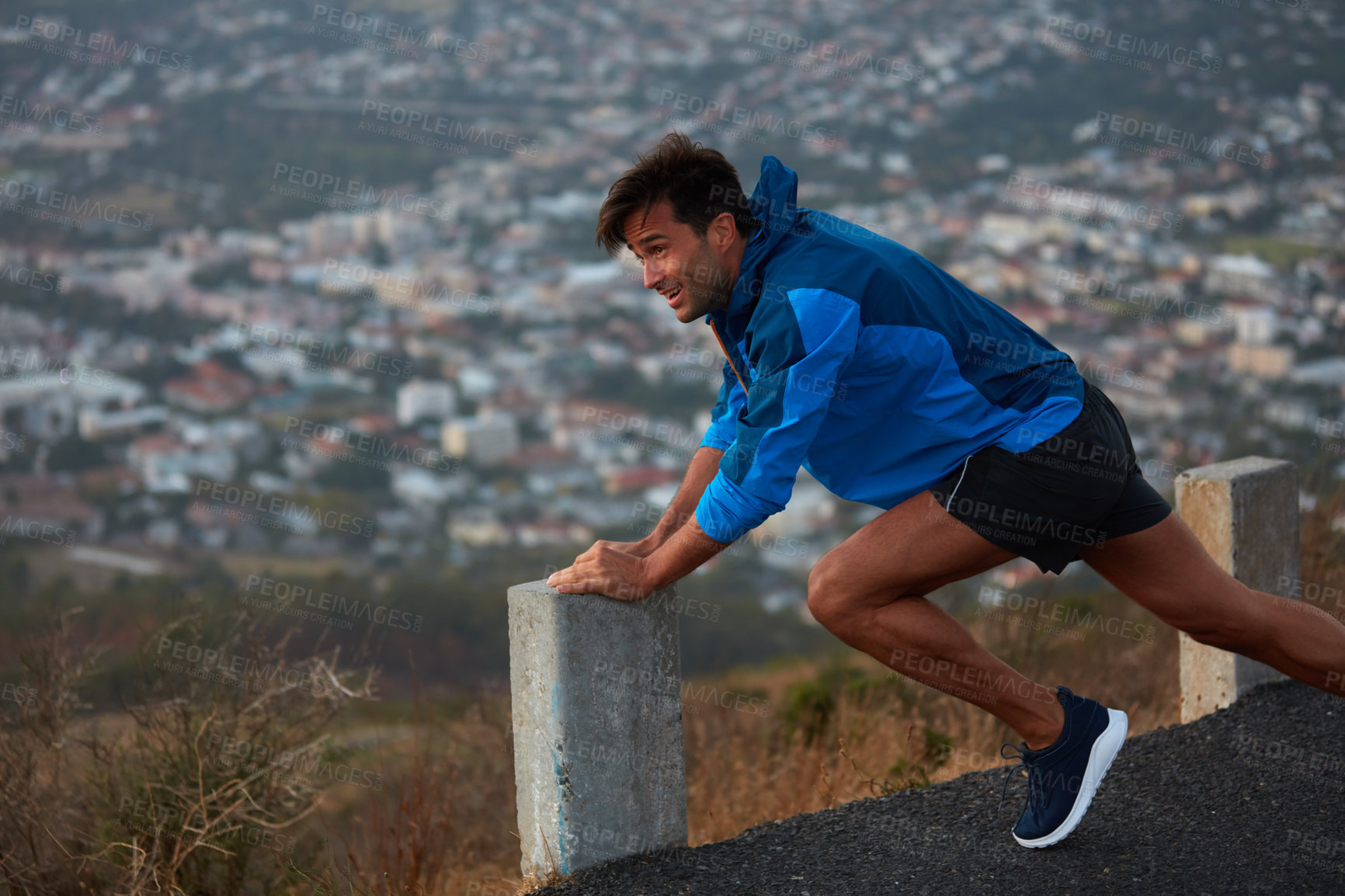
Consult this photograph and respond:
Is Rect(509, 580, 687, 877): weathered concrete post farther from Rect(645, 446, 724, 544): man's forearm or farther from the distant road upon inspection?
the distant road

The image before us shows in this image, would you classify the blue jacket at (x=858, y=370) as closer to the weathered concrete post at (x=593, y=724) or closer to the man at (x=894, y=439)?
the man at (x=894, y=439)

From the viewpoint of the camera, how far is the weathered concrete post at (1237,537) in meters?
3.80

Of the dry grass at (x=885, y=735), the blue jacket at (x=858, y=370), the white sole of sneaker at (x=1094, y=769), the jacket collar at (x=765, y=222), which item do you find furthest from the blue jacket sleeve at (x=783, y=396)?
the dry grass at (x=885, y=735)

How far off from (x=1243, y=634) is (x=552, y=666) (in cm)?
169

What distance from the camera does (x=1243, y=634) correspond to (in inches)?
108

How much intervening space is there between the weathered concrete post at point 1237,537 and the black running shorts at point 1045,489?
4.83 feet

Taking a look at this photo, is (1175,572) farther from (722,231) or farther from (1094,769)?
(722,231)

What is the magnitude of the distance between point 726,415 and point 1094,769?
4.18 ft

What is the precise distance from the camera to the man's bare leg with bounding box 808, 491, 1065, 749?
8.32 feet

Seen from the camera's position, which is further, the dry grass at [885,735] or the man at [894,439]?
the dry grass at [885,735]

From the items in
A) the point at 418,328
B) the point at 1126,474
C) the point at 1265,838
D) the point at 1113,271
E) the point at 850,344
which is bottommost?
the point at 418,328

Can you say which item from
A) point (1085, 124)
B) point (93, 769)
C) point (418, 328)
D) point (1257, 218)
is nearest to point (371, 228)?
point (418, 328)

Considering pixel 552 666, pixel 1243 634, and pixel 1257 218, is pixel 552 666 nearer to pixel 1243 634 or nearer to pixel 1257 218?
pixel 1243 634

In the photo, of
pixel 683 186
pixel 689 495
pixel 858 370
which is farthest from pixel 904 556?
pixel 683 186
